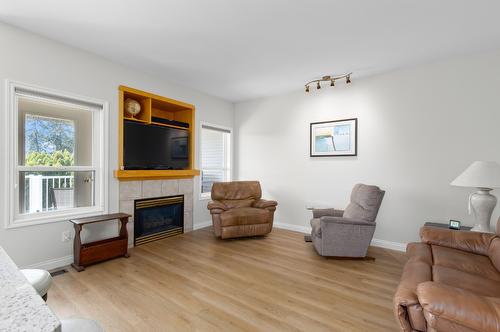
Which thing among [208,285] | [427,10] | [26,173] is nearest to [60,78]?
[26,173]

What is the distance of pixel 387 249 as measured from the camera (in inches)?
146

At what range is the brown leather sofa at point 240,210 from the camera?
397cm

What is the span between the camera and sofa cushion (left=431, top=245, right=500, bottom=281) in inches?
74.5

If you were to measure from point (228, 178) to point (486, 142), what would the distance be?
4293 millimetres

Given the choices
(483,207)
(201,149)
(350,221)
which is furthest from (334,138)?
(201,149)

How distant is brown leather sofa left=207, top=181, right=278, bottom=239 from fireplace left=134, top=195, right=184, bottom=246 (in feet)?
2.26

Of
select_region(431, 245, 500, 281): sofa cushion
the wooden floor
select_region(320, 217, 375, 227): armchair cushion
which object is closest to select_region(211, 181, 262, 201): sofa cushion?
the wooden floor

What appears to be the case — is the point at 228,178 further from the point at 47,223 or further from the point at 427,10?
the point at 427,10

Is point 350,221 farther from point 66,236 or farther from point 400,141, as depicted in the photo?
point 66,236

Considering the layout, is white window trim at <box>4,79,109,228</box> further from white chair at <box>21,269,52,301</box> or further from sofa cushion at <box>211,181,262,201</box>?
sofa cushion at <box>211,181,262,201</box>

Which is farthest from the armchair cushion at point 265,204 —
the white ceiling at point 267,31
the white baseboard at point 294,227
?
the white ceiling at point 267,31

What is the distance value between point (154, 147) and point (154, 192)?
732mm

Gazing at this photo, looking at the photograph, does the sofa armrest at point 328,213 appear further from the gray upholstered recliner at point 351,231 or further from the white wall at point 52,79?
the white wall at point 52,79

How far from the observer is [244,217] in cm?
401
